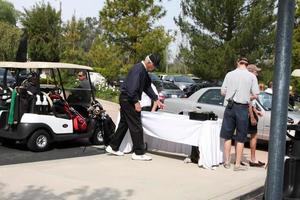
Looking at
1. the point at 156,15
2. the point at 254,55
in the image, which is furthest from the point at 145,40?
the point at 254,55

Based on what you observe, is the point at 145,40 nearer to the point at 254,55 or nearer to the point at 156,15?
the point at 156,15

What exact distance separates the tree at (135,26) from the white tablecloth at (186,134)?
15116mm

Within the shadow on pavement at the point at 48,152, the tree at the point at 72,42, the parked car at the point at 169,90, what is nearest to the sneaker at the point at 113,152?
the shadow on pavement at the point at 48,152

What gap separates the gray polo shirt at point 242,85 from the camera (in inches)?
309

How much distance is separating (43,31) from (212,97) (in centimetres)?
2845

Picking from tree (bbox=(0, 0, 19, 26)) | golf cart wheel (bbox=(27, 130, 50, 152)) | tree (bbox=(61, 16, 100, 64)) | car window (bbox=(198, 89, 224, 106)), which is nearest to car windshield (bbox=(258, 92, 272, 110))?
car window (bbox=(198, 89, 224, 106))

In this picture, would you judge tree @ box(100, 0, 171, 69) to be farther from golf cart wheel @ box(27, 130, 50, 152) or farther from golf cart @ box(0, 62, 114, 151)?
golf cart wheel @ box(27, 130, 50, 152)

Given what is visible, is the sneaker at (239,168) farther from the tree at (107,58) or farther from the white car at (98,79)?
the white car at (98,79)

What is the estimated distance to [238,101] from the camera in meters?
7.86

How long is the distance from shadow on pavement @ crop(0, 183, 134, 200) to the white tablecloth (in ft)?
6.75

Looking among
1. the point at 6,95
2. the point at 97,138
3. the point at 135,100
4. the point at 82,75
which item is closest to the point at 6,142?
the point at 6,95

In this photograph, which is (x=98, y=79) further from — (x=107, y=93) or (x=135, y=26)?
(x=135, y=26)

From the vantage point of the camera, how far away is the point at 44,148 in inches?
366

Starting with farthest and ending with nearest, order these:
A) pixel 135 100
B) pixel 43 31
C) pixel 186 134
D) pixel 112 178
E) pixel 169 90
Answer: pixel 43 31, pixel 169 90, pixel 135 100, pixel 186 134, pixel 112 178
